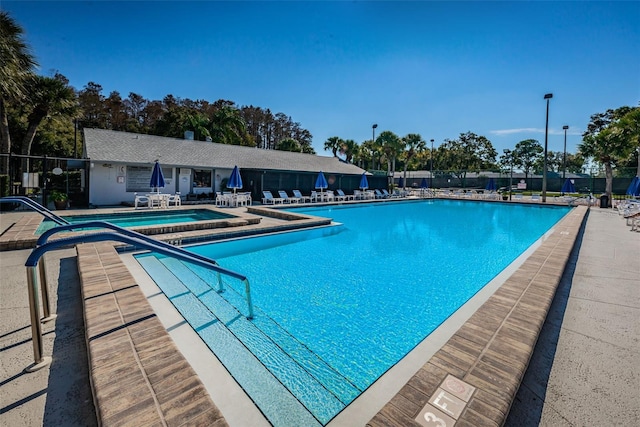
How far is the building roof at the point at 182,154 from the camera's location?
620 inches

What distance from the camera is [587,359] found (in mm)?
3045

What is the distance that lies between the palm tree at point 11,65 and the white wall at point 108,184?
3381mm

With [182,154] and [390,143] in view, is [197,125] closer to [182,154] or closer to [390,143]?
[182,154]

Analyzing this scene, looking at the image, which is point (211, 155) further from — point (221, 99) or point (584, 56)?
point (221, 99)

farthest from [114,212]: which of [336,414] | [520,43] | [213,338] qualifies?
[520,43]

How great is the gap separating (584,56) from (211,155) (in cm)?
2042

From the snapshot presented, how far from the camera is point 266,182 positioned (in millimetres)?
20328

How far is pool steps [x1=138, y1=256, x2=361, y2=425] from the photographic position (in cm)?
252

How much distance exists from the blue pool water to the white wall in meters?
10.6

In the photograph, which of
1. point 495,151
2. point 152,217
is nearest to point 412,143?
point 152,217

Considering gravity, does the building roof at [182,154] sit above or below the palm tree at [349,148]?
below

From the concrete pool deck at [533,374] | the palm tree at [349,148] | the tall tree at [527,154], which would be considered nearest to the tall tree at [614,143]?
the concrete pool deck at [533,374]

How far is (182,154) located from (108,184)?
14.9ft

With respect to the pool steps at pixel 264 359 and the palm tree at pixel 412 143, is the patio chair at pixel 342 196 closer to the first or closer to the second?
the palm tree at pixel 412 143
